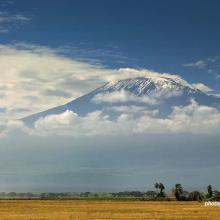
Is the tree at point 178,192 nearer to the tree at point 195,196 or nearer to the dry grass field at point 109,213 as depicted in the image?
the tree at point 195,196

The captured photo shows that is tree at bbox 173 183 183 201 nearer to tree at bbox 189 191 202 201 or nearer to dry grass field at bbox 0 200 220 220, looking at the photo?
tree at bbox 189 191 202 201

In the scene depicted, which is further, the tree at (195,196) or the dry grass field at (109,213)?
the tree at (195,196)

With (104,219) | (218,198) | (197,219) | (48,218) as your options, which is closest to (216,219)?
(197,219)

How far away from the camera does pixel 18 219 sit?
5391cm

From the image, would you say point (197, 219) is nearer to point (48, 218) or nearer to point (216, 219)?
point (216, 219)

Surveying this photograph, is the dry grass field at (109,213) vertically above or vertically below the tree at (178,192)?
below

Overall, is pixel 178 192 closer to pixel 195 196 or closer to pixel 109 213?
pixel 195 196

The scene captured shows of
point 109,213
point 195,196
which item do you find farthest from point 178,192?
point 109,213

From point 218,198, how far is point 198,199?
15.1 metres

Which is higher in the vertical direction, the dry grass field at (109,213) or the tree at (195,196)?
the tree at (195,196)

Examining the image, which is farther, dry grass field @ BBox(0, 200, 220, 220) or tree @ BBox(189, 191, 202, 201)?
tree @ BBox(189, 191, 202, 201)

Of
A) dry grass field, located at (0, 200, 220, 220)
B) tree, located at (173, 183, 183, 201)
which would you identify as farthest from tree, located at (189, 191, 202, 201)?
dry grass field, located at (0, 200, 220, 220)

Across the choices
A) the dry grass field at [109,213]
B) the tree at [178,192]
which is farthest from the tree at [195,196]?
the dry grass field at [109,213]

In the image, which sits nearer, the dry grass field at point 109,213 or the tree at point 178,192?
the dry grass field at point 109,213
